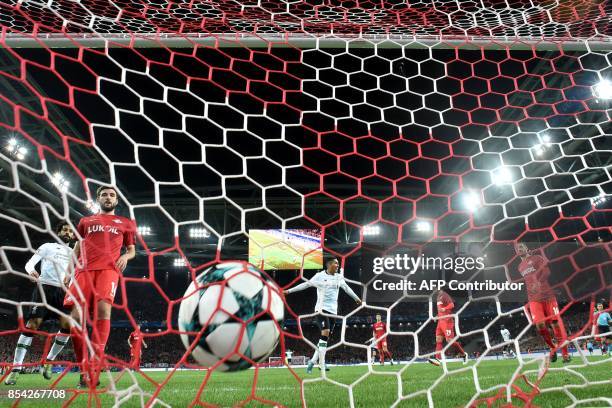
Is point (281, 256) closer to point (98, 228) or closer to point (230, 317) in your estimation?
point (98, 228)

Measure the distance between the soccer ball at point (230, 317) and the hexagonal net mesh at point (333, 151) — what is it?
0.10 metres

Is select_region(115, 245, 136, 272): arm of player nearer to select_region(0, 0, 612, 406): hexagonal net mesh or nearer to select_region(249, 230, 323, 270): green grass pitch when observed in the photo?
select_region(0, 0, 612, 406): hexagonal net mesh

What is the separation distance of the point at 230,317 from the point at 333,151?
265 inches

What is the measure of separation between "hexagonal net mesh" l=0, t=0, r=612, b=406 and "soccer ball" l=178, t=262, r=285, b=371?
98 mm

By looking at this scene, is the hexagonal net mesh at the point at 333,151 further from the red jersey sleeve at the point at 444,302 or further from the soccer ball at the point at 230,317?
the red jersey sleeve at the point at 444,302

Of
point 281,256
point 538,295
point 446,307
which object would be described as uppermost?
point 538,295

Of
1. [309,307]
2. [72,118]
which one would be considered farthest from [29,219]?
[309,307]

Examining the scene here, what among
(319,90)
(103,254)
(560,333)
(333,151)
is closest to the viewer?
(103,254)

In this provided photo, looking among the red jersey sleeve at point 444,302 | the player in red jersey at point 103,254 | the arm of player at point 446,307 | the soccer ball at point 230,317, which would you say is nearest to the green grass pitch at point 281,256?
the red jersey sleeve at point 444,302

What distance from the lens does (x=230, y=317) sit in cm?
187

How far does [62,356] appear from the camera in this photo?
18125 mm

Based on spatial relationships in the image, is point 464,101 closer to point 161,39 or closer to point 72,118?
point 161,39

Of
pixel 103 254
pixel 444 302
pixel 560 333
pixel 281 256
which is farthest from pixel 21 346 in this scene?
pixel 281 256

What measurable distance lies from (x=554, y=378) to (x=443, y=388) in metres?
1.20
